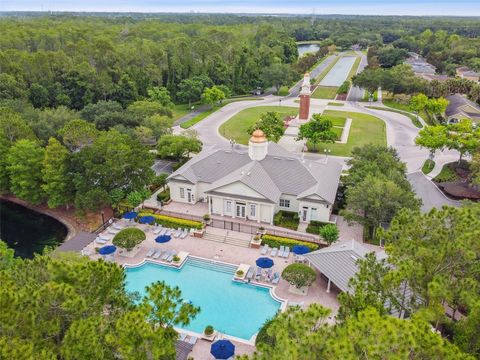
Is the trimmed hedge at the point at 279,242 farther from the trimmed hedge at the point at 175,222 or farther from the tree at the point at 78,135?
the tree at the point at 78,135

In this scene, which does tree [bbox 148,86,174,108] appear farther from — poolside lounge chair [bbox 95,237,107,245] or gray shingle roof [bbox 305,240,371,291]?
gray shingle roof [bbox 305,240,371,291]

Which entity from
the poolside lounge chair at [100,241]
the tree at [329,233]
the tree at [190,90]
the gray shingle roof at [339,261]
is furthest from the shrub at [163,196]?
the tree at [190,90]

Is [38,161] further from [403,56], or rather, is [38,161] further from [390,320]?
[403,56]

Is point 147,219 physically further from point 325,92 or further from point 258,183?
point 325,92

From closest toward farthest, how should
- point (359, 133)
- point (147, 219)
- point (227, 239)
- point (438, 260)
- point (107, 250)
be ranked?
1. point (438, 260)
2. point (107, 250)
3. point (227, 239)
4. point (147, 219)
5. point (359, 133)

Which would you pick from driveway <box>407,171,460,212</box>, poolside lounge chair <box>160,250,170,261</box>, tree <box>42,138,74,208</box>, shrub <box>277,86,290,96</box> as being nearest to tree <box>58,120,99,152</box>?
tree <box>42,138,74,208</box>

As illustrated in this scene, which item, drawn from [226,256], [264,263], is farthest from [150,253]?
[264,263]

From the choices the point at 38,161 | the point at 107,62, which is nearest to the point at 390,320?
the point at 38,161
